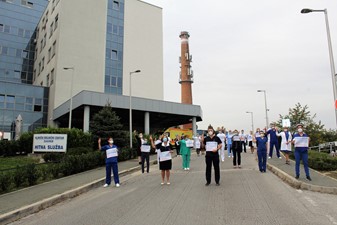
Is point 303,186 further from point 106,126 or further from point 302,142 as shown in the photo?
point 106,126

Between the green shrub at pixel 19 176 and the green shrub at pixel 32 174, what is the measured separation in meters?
0.18

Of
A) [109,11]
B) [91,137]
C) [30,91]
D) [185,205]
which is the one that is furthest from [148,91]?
[185,205]

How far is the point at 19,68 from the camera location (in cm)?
4903

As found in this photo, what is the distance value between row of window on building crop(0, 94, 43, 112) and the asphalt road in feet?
109

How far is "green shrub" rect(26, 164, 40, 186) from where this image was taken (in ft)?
36.1

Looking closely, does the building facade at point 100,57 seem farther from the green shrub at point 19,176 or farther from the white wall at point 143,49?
the green shrub at point 19,176

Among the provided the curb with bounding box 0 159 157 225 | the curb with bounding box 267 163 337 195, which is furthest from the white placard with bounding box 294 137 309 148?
the curb with bounding box 0 159 157 225

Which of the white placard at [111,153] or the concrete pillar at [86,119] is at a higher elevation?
the concrete pillar at [86,119]

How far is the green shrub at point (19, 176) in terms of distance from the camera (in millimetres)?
10422

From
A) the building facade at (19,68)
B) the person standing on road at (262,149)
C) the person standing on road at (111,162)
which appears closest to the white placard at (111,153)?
the person standing on road at (111,162)

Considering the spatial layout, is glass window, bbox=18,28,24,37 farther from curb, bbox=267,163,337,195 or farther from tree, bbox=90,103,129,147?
curb, bbox=267,163,337,195

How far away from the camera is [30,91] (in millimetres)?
39344

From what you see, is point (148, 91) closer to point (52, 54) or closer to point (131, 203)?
point (52, 54)

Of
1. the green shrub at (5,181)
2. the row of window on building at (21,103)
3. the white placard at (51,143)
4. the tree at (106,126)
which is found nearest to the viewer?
the green shrub at (5,181)
